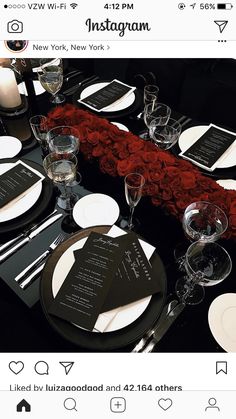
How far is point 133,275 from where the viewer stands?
0.85 metres

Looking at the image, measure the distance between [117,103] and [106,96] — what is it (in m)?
0.07

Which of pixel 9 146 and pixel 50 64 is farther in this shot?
pixel 50 64

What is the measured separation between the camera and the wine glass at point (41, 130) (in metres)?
1.17

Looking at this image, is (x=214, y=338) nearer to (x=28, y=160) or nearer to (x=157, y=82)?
(x=28, y=160)

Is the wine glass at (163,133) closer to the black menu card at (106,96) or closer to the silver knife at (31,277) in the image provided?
the black menu card at (106,96)

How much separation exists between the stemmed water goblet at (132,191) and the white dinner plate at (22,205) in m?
0.32

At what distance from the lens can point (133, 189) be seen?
0.93 m

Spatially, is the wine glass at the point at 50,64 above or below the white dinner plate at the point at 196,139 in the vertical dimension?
above

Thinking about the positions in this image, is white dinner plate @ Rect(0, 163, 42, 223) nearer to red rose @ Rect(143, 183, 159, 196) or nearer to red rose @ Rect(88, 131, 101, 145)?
red rose @ Rect(88, 131, 101, 145)

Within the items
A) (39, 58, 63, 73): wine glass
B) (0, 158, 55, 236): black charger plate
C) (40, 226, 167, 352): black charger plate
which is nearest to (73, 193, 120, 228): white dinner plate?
(0, 158, 55, 236): black charger plate
